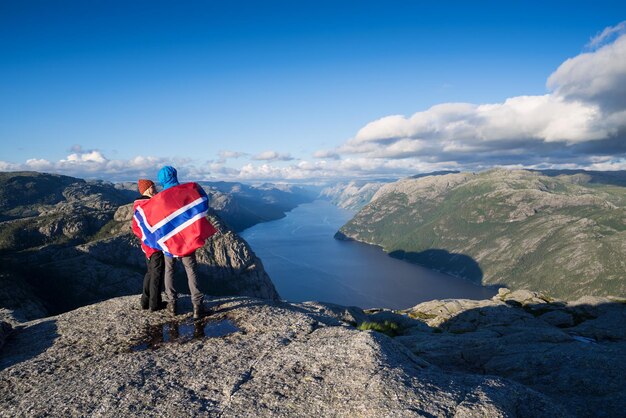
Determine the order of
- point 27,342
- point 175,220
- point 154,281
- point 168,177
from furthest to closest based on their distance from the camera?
point 154,281
point 168,177
point 175,220
point 27,342

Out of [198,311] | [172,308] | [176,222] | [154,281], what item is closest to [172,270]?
[154,281]

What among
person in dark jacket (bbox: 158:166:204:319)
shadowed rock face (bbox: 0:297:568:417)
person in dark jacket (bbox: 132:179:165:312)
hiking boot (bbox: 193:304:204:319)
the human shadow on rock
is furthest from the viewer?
person in dark jacket (bbox: 132:179:165:312)

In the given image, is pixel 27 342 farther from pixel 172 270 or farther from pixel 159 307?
pixel 172 270

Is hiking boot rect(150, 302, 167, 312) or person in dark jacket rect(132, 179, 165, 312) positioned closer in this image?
person in dark jacket rect(132, 179, 165, 312)

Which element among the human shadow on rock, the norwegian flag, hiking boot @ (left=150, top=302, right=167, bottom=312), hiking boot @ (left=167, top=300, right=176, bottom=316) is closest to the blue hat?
the norwegian flag

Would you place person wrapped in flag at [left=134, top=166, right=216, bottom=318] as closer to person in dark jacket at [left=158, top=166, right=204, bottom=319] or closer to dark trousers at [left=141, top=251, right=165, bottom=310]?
person in dark jacket at [left=158, top=166, right=204, bottom=319]

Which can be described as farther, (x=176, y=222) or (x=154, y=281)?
(x=154, y=281)

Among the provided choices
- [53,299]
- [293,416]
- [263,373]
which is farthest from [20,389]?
[53,299]

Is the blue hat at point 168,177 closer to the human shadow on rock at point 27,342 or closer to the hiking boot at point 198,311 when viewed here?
the hiking boot at point 198,311
